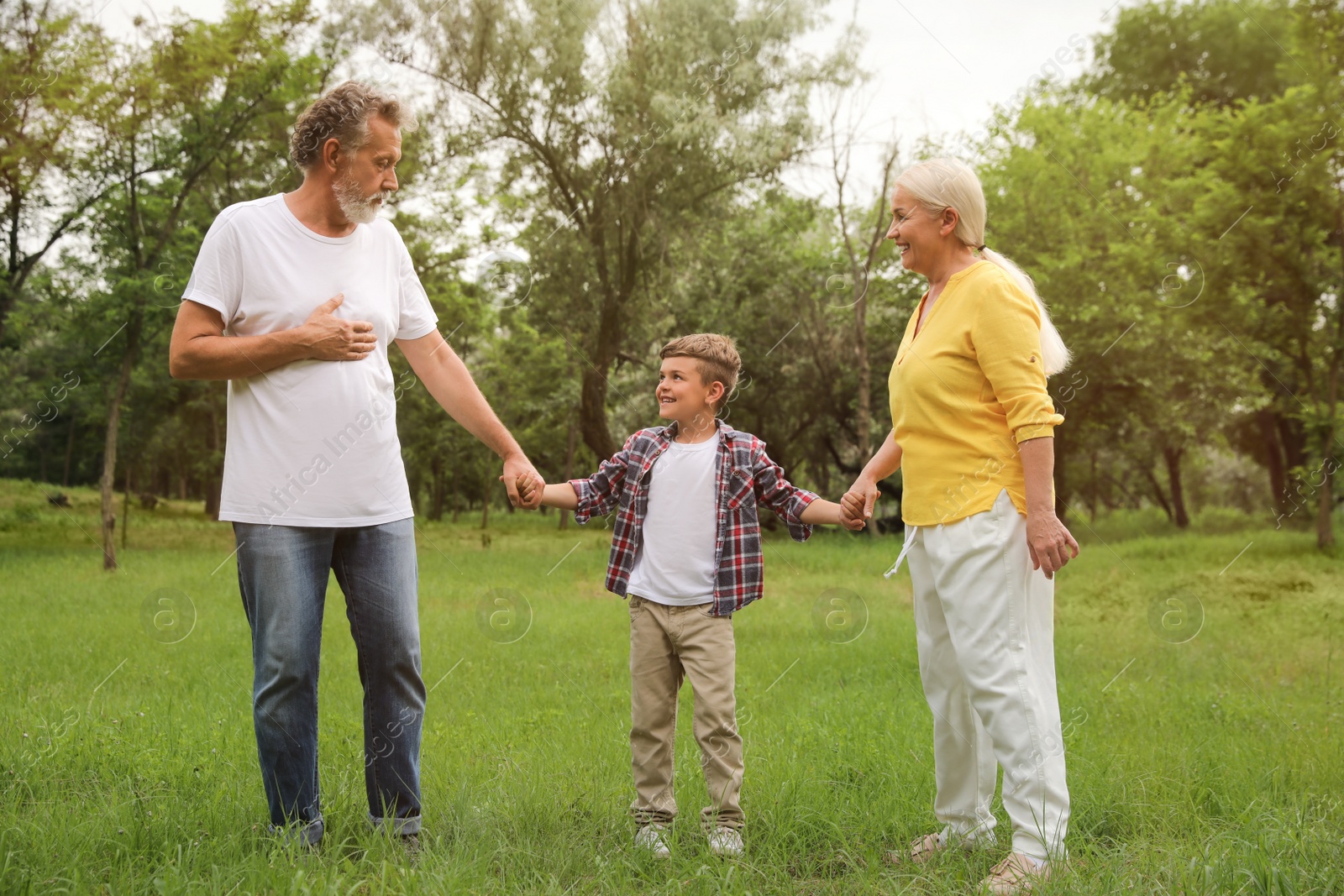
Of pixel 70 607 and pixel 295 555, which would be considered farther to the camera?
pixel 70 607

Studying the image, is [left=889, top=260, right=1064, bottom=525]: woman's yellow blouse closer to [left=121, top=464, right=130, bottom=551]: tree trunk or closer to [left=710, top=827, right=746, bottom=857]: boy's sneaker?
[left=710, top=827, right=746, bottom=857]: boy's sneaker

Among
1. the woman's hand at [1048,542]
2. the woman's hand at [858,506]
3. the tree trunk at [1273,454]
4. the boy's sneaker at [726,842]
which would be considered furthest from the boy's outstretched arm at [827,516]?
the tree trunk at [1273,454]

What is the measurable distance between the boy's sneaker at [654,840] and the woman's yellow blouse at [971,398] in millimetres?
1323

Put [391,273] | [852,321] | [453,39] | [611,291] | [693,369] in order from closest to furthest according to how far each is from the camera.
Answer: [391,273], [693,369], [453,39], [611,291], [852,321]

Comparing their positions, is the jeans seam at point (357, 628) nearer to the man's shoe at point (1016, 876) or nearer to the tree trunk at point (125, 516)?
the man's shoe at point (1016, 876)

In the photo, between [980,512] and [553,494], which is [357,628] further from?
[980,512]

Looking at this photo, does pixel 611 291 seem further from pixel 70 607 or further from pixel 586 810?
pixel 586 810

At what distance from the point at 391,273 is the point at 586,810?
2.09 m

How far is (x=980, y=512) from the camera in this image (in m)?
3.05

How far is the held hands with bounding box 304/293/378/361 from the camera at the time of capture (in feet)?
9.75

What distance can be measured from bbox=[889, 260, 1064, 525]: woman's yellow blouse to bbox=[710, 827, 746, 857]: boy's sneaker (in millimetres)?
1206

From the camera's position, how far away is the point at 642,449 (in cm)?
374

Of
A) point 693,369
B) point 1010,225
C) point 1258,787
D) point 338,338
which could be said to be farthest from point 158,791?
point 1010,225

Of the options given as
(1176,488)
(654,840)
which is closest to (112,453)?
(654,840)
